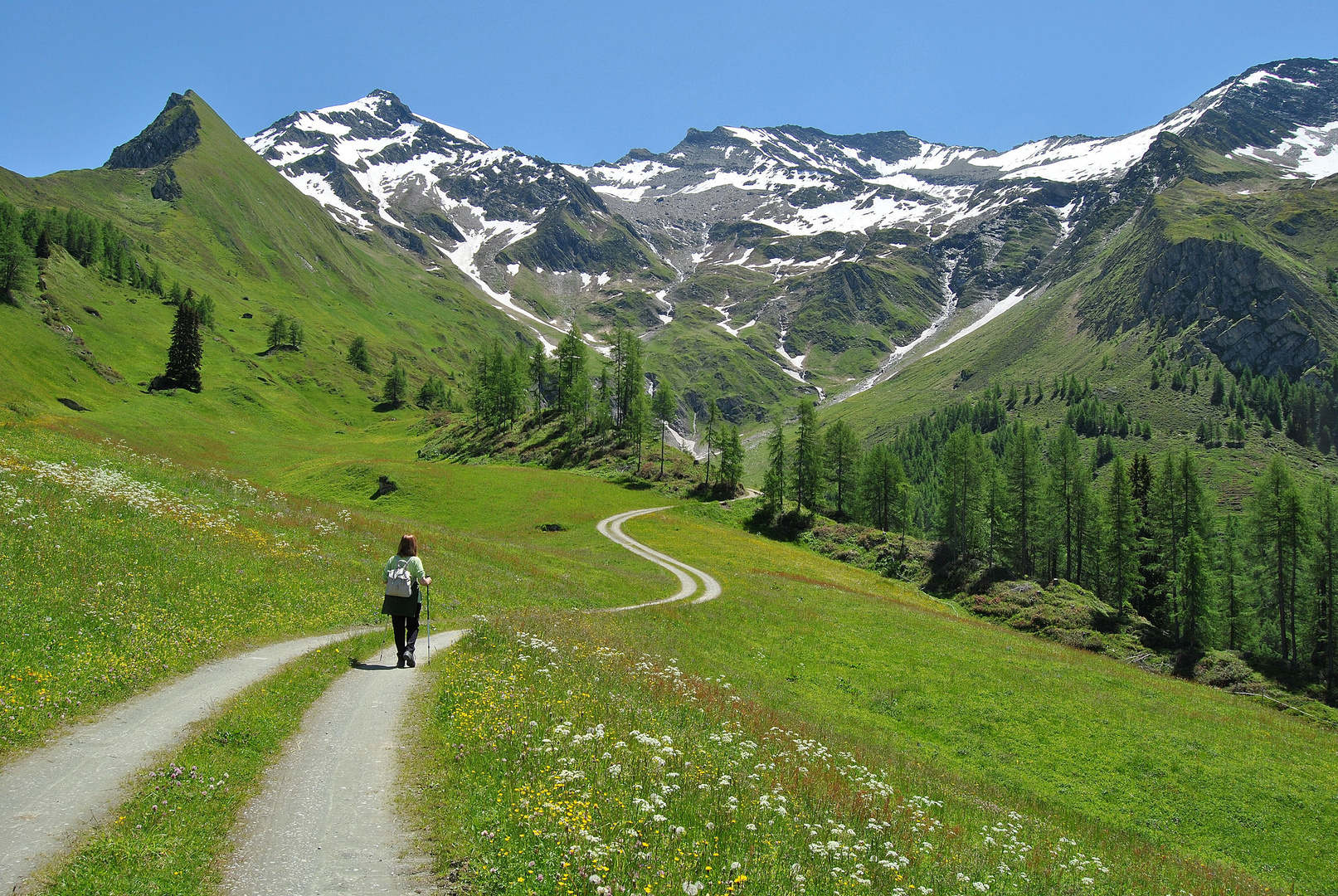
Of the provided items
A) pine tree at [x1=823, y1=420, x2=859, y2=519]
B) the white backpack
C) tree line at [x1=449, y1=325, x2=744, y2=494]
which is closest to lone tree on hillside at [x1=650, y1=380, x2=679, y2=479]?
tree line at [x1=449, y1=325, x2=744, y2=494]

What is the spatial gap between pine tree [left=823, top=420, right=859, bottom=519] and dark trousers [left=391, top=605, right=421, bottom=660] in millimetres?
93128

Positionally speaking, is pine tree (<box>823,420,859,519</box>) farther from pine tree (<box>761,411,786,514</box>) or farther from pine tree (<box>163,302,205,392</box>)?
pine tree (<box>163,302,205,392</box>)

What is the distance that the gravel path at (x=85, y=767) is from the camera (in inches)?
279

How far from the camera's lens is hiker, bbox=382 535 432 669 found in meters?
16.8

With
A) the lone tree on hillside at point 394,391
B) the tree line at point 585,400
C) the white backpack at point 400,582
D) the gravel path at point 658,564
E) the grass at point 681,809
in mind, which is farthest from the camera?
the lone tree on hillside at point 394,391

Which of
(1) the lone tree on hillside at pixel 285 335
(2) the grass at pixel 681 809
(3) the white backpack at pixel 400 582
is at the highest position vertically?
(1) the lone tree on hillside at pixel 285 335

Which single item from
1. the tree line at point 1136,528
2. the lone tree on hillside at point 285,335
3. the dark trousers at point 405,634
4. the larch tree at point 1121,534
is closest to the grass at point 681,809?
the dark trousers at point 405,634

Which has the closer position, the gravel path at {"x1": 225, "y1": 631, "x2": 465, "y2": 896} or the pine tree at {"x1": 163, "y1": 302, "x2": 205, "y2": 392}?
the gravel path at {"x1": 225, "y1": 631, "x2": 465, "y2": 896}

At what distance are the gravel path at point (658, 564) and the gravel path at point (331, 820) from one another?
2088cm

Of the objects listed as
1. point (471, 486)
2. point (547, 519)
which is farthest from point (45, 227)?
point (547, 519)

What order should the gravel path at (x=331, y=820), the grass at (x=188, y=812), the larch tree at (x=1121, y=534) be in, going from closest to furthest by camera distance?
the grass at (x=188, y=812), the gravel path at (x=331, y=820), the larch tree at (x=1121, y=534)

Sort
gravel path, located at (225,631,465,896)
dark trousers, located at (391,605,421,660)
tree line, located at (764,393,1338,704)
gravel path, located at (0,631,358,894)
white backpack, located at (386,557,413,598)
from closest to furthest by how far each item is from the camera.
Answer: gravel path, located at (0,631,358,894) < gravel path, located at (225,631,465,896) < white backpack, located at (386,557,413,598) < dark trousers, located at (391,605,421,660) < tree line, located at (764,393,1338,704)

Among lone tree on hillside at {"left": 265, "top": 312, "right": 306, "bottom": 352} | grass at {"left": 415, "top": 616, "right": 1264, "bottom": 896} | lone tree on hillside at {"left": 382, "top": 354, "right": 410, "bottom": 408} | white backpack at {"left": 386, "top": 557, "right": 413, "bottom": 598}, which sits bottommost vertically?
grass at {"left": 415, "top": 616, "right": 1264, "bottom": 896}

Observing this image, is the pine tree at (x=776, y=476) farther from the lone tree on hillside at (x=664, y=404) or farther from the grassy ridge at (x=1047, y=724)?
the grassy ridge at (x=1047, y=724)
